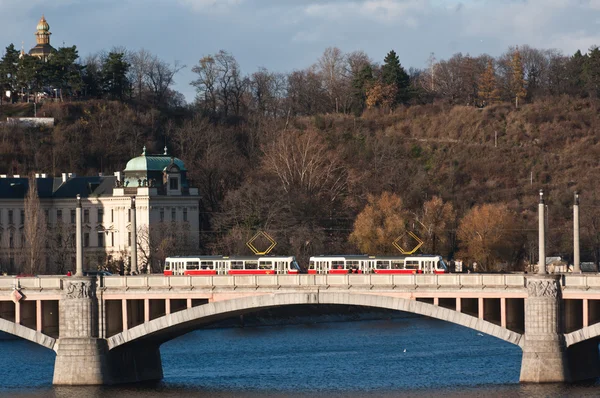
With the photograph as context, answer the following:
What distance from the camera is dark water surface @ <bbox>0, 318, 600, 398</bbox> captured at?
81.4m

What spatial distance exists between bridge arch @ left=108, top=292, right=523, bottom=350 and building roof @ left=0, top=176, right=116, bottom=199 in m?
66.3

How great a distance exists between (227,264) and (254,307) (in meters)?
18.3

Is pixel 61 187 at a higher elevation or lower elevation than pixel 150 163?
lower

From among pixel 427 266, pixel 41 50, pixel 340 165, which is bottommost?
pixel 427 266

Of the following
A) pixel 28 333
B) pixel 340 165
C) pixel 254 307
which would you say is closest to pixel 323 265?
pixel 254 307

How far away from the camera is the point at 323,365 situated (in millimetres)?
95562

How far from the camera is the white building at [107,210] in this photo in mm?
141250

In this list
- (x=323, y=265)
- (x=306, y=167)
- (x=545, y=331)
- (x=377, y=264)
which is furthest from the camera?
(x=306, y=167)

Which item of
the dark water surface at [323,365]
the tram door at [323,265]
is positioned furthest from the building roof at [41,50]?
the tram door at [323,265]

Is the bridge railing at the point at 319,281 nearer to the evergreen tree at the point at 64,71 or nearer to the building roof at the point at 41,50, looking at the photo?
the evergreen tree at the point at 64,71

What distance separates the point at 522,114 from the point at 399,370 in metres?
111

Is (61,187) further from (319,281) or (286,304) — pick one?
(319,281)

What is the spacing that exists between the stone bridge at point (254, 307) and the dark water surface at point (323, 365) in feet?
5.15

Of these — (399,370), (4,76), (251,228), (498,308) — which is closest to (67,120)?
(4,76)
